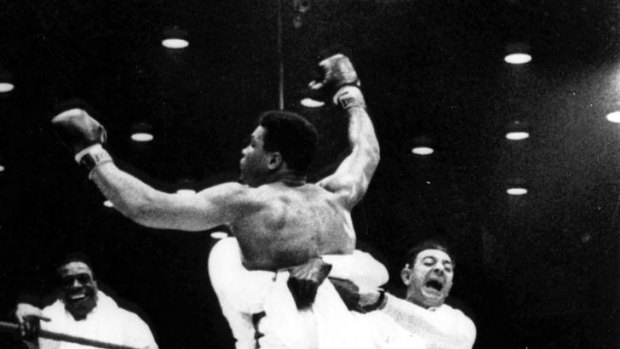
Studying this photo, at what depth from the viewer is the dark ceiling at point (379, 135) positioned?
5.33 meters

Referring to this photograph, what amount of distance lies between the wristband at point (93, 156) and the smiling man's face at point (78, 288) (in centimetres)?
143

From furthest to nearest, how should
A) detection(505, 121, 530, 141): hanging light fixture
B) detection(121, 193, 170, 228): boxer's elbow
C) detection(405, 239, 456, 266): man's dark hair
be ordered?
detection(505, 121, 530, 141): hanging light fixture < detection(405, 239, 456, 266): man's dark hair < detection(121, 193, 170, 228): boxer's elbow

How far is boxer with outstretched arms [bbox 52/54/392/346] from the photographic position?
3590 millimetres

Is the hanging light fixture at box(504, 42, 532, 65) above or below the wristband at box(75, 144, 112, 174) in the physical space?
above

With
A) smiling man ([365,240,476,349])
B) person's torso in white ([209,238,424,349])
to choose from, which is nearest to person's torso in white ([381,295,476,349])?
smiling man ([365,240,476,349])

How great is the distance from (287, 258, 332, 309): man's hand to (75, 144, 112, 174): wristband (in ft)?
1.92

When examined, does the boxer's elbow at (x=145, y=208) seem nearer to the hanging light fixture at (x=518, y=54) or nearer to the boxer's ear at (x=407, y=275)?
the boxer's ear at (x=407, y=275)

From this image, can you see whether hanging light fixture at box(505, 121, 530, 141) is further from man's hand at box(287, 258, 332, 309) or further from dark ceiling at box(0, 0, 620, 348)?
man's hand at box(287, 258, 332, 309)

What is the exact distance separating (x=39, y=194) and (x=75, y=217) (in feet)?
0.64

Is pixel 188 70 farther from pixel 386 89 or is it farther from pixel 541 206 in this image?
pixel 541 206

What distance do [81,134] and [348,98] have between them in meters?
0.99

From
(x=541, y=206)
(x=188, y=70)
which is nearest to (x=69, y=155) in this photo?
(x=188, y=70)

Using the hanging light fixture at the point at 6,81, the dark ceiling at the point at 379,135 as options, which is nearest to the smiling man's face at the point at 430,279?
the dark ceiling at the point at 379,135

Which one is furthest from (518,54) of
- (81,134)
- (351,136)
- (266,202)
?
(81,134)
